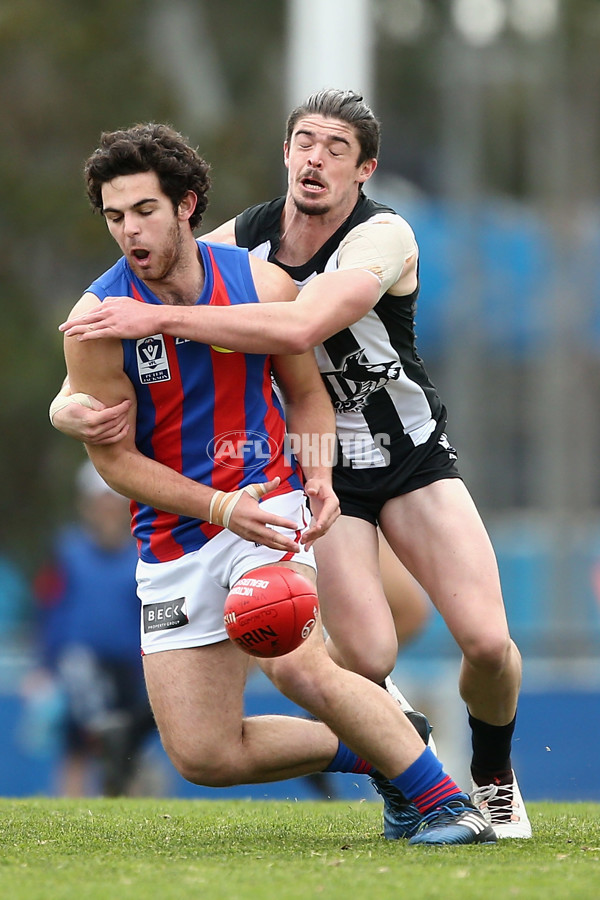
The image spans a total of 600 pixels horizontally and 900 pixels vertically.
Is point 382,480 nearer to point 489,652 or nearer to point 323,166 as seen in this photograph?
point 489,652

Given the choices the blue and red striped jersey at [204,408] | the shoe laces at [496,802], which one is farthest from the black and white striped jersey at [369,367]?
the shoe laces at [496,802]

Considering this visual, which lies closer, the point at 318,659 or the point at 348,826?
the point at 318,659

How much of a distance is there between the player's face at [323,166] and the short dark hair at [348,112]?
0.02 m

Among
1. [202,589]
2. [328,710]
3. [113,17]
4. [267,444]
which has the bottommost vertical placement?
[328,710]

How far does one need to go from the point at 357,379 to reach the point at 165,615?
1110 millimetres

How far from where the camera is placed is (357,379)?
18.1ft

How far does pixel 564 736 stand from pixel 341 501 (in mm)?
5683

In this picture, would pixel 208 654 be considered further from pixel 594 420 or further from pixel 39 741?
pixel 594 420

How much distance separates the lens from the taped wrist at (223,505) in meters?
4.96

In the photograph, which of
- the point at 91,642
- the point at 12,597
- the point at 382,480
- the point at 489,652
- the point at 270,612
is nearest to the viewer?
the point at 270,612

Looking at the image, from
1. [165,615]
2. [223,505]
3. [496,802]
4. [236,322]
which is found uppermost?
[236,322]

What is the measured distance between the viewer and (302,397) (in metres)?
5.32

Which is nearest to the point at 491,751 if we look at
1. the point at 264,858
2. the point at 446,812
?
the point at 446,812

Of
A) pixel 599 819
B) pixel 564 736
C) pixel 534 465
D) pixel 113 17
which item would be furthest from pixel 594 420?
pixel 599 819
